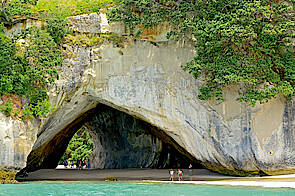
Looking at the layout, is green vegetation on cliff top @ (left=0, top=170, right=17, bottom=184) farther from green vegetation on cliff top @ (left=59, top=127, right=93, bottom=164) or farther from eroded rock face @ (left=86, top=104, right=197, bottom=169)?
green vegetation on cliff top @ (left=59, top=127, right=93, bottom=164)

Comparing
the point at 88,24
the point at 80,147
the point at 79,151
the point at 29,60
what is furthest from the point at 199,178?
the point at 80,147

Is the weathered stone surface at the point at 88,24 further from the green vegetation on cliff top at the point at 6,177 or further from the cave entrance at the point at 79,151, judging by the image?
the cave entrance at the point at 79,151

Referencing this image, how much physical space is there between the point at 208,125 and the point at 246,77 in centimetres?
299

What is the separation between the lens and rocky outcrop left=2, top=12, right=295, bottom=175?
56.3ft

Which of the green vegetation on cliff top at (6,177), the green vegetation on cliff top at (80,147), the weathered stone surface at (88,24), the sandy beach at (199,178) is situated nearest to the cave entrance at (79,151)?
the green vegetation on cliff top at (80,147)

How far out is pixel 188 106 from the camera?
17.8 meters

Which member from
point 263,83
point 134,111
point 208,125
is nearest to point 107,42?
point 134,111

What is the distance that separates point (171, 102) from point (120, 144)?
360 inches

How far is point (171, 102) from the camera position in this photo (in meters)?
17.9

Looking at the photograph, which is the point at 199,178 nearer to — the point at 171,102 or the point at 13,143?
the point at 171,102

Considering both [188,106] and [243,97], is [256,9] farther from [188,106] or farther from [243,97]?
[188,106]

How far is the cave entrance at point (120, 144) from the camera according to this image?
76.1 ft

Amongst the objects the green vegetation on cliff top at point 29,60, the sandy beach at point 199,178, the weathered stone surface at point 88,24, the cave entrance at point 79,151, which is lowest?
the sandy beach at point 199,178

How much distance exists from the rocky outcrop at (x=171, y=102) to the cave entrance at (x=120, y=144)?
4.29 metres
